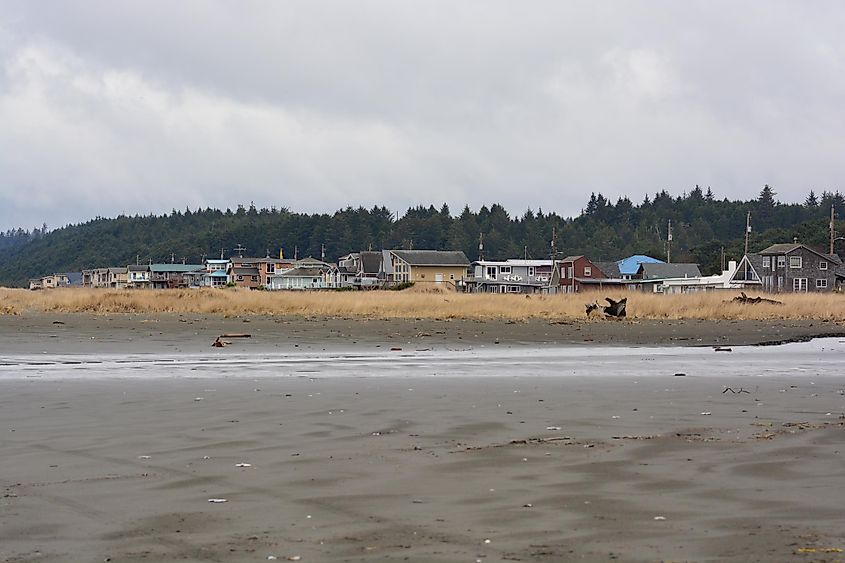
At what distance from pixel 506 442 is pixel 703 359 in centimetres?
1253

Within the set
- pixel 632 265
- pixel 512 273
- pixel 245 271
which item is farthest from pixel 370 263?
pixel 632 265

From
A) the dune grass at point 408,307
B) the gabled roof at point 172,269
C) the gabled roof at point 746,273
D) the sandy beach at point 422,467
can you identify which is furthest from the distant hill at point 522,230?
the sandy beach at point 422,467

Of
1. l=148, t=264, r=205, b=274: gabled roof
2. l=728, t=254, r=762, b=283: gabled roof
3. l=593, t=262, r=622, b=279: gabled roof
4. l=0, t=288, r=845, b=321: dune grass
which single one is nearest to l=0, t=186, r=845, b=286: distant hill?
l=148, t=264, r=205, b=274: gabled roof

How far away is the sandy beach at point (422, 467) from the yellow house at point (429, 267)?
101m

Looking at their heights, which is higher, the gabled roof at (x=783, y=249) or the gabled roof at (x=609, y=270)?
the gabled roof at (x=783, y=249)

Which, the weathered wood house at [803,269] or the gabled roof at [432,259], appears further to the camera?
the gabled roof at [432,259]

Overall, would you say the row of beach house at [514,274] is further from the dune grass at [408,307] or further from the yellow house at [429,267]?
the dune grass at [408,307]

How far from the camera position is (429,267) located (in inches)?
4668

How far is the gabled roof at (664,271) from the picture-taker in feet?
362

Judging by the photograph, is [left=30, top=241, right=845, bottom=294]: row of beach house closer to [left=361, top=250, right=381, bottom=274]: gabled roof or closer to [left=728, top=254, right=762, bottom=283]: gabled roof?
[left=361, top=250, right=381, bottom=274]: gabled roof

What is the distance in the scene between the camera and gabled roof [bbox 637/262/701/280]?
362ft

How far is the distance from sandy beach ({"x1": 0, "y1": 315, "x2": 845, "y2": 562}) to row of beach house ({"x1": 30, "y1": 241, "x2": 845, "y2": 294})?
198 feet

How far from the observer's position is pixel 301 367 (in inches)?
701

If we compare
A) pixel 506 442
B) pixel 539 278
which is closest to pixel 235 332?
pixel 506 442
